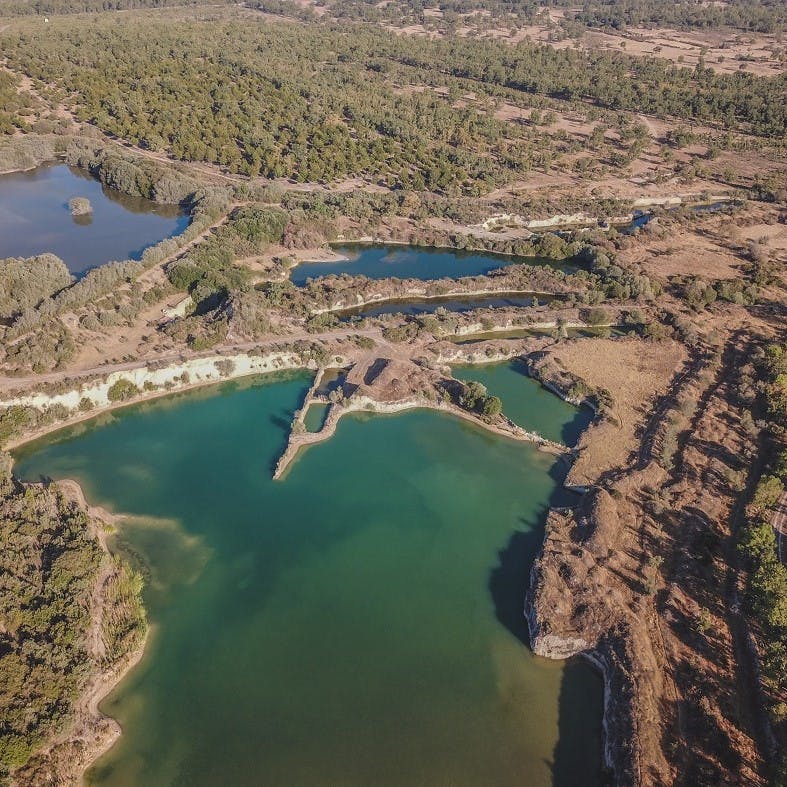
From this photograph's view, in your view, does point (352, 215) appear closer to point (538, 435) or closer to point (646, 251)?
point (646, 251)

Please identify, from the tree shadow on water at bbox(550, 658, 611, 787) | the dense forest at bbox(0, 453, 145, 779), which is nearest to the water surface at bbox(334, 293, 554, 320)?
the dense forest at bbox(0, 453, 145, 779)

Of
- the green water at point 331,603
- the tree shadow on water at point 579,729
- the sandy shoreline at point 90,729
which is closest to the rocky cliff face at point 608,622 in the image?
the tree shadow on water at point 579,729

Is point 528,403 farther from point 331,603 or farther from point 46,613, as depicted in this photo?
point 46,613

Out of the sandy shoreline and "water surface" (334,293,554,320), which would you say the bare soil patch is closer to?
"water surface" (334,293,554,320)

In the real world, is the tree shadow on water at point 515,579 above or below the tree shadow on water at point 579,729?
above

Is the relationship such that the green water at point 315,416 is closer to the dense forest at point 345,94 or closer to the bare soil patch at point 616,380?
the bare soil patch at point 616,380

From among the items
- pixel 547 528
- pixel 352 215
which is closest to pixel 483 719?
pixel 547 528
